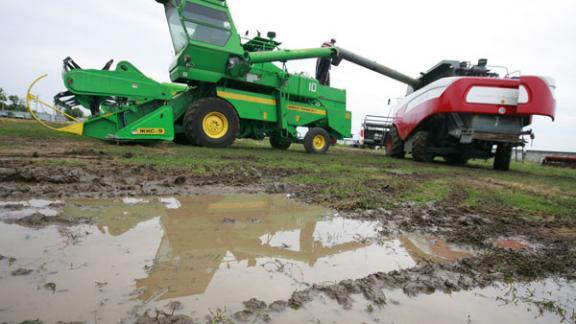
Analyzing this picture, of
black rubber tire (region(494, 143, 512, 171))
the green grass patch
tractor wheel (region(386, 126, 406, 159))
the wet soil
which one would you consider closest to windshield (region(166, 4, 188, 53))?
the wet soil

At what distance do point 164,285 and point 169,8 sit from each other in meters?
7.82

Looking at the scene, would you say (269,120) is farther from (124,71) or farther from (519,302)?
(519,302)

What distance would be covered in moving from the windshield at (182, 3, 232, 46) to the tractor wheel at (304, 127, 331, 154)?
11.3ft

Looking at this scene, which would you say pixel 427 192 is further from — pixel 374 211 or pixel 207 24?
pixel 207 24

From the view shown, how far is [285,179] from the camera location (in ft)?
13.4

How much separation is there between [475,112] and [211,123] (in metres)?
5.96

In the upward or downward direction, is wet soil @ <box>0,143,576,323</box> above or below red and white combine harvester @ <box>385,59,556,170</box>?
below

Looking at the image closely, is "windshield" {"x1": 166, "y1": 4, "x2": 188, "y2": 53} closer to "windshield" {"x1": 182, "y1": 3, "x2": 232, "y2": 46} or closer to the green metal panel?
"windshield" {"x1": 182, "y1": 3, "x2": 232, "y2": 46}

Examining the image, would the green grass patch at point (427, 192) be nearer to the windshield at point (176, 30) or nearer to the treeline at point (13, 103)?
the windshield at point (176, 30)

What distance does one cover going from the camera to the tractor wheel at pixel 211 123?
23.5 ft

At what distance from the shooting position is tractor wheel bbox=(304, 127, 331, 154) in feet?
30.7

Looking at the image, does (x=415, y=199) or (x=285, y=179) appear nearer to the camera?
(x=415, y=199)

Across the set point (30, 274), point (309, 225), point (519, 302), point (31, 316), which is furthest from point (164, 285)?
point (519, 302)

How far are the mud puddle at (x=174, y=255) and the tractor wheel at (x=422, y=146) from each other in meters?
6.67
